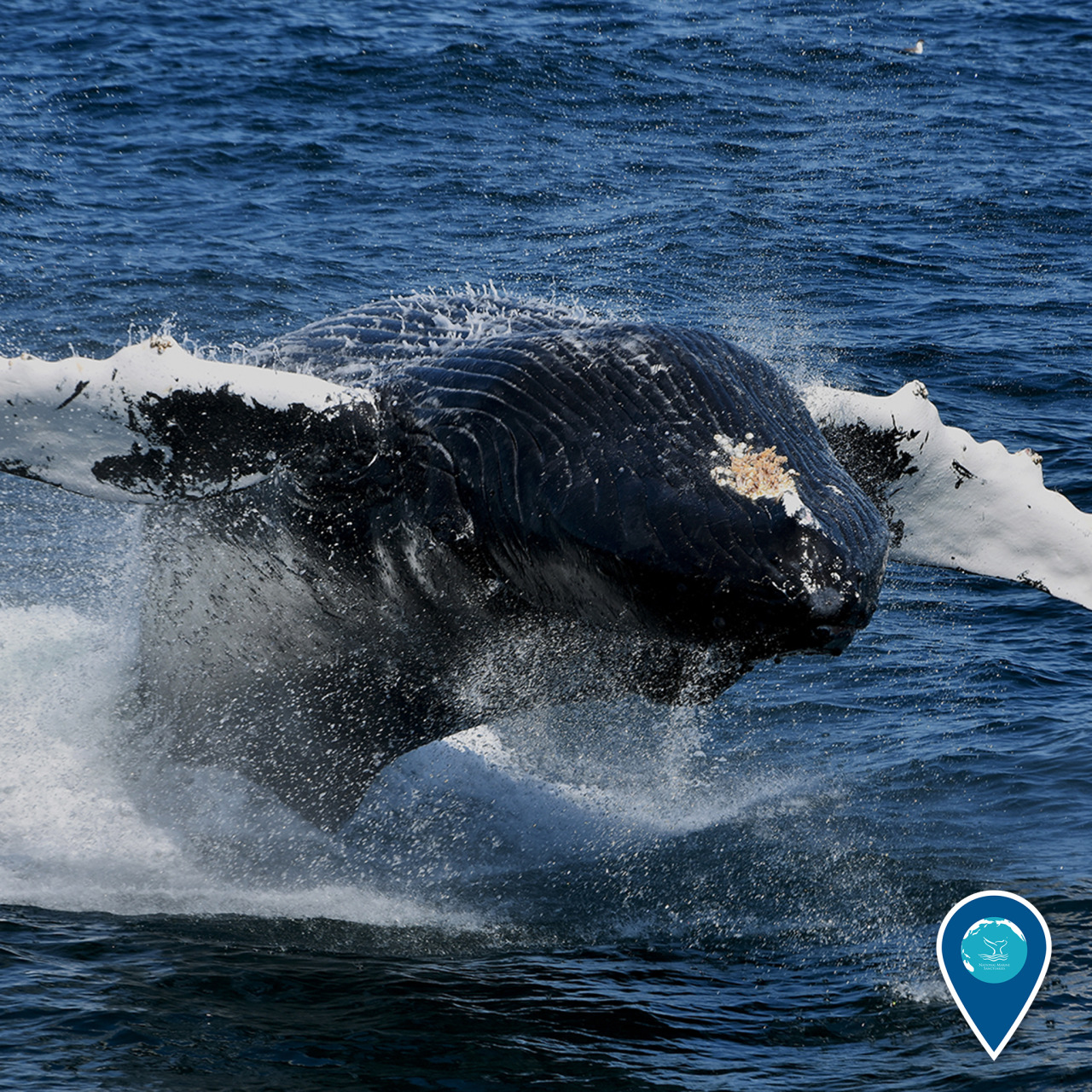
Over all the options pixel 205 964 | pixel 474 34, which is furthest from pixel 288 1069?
pixel 474 34

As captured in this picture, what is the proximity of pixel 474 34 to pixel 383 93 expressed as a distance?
16.8 feet

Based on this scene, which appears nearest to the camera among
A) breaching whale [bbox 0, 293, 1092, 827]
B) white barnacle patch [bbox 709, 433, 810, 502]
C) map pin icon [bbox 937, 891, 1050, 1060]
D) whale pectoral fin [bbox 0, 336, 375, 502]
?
white barnacle patch [bbox 709, 433, 810, 502]

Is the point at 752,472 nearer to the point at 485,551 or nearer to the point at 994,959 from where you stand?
the point at 485,551

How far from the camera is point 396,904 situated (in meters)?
10.1

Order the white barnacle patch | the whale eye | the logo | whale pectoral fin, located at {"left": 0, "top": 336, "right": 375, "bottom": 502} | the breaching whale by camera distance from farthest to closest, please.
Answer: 1. the logo
2. whale pectoral fin, located at {"left": 0, "top": 336, "right": 375, "bottom": 502}
3. the breaching whale
4. the white barnacle patch
5. the whale eye

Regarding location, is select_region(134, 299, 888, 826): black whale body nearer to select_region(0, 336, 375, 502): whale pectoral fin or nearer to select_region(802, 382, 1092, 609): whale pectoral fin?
select_region(0, 336, 375, 502): whale pectoral fin

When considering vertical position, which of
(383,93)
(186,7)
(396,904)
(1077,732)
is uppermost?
(186,7)

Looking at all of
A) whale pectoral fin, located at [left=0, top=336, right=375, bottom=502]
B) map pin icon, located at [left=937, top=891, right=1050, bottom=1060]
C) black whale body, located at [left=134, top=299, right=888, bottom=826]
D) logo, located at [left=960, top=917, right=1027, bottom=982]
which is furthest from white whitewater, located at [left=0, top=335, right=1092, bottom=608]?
logo, located at [left=960, top=917, right=1027, bottom=982]

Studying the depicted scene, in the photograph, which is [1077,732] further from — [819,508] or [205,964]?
[205,964]

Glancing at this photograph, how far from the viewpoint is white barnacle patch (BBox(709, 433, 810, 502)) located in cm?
687

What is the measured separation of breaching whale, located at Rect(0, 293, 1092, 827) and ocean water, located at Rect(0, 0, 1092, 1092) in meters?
1.33

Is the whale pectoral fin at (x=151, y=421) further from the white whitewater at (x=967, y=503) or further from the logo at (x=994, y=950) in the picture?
the logo at (x=994, y=950)

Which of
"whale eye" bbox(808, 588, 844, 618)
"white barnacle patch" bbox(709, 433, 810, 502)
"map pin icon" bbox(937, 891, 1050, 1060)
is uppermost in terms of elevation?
"white barnacle patch" bbox(709, 433, 810, 502)

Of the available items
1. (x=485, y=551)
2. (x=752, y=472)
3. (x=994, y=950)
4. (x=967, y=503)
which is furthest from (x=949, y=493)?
(x=485, y=551)
